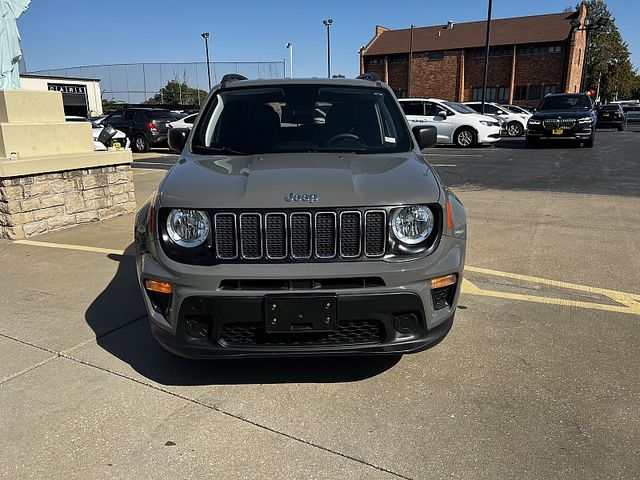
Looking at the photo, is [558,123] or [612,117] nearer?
[558,123]

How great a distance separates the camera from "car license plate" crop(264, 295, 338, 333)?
8.18 feet

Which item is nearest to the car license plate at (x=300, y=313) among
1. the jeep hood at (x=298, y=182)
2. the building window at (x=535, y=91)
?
the jeep hood at (x=298, y=182)

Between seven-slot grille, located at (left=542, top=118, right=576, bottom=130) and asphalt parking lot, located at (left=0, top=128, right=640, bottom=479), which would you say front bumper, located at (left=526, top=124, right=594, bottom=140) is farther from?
asphalt parking lot, located at (left=0, top=128, right=640, bottom=479)

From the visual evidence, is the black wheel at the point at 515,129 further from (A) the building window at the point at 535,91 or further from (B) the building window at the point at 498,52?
(B) the building window at the point at 498,52

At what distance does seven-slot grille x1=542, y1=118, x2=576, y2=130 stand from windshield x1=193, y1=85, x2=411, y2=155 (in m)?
15.0

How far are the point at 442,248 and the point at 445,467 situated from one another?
3.51 feet

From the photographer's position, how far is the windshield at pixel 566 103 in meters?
17.7

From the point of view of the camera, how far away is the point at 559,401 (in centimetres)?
279

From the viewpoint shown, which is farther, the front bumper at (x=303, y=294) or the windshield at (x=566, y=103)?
the windshield at (x=566, y=103)

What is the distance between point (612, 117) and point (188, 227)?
3336cm

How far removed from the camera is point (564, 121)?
667 inches

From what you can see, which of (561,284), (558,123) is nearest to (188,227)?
(561,284)

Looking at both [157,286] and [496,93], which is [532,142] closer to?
[157,286]

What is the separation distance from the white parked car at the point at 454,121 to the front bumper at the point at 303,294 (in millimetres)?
Answer: 16498
